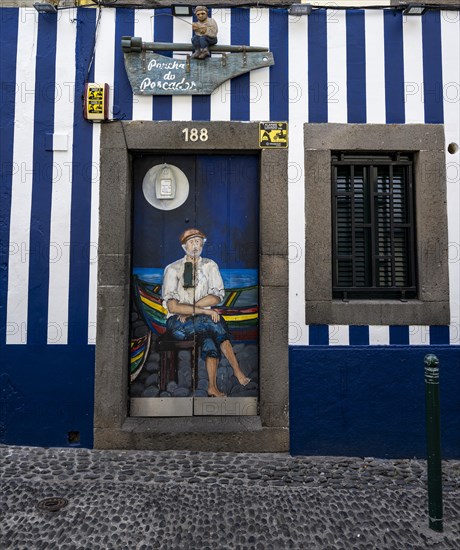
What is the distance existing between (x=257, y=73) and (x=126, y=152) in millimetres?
1547

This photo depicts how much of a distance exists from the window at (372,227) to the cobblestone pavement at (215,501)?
1695mm

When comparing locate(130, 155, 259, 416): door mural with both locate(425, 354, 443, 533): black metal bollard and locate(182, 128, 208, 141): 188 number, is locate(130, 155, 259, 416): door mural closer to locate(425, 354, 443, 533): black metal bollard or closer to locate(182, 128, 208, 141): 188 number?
locate(182, 128, 208, 141): 188 number

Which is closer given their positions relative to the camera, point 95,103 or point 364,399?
point 364,399

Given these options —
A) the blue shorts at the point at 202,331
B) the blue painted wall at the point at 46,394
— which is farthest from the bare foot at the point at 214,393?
the blue painted wall at the point at 46,394

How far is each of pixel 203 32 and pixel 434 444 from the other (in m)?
4.12

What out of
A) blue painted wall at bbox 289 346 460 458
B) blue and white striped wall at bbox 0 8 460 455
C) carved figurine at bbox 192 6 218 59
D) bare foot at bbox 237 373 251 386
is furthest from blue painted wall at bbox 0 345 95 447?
carved figurine at bbox 192 6 218 59

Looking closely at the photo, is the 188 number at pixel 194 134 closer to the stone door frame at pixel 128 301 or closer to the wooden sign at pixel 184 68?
the stone door frame at pixel 128 301

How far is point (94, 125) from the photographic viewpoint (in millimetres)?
4195

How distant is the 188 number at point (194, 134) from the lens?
4.19 metres

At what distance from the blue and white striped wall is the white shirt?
2.36ft

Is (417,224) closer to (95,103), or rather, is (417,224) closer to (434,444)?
(434,444)

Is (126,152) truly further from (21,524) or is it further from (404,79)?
(21,524)

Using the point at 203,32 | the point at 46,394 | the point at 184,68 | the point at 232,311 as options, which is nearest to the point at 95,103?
the point at 184,68

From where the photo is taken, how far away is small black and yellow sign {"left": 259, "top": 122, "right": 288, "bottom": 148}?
4.17 m
